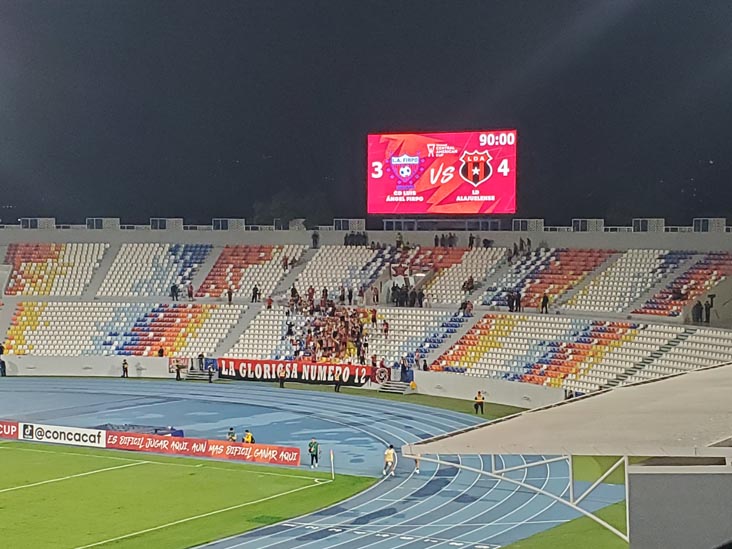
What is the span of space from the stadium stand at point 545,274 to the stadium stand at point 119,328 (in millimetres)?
11378

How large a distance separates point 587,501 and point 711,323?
54.7 ft

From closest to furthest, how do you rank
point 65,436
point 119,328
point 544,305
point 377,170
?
point 65,436, point 544,305, point 377,170, point 119,328

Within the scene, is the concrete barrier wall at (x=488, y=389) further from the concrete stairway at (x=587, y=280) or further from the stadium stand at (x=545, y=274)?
the concrete stairway at (x=587, y=280)

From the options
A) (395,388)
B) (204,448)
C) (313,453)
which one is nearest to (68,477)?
(204,448)

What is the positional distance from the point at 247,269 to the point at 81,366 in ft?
29.8

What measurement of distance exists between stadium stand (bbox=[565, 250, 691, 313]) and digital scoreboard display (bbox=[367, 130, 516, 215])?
4.79 m

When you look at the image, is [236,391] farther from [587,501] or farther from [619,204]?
[619,204]

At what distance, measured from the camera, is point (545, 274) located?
156 feet

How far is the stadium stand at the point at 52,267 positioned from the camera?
5541 centimetres

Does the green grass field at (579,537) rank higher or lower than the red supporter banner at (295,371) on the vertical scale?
lower

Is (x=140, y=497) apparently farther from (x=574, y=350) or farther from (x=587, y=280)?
(x=587, y=280)

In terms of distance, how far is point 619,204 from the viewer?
81625mm

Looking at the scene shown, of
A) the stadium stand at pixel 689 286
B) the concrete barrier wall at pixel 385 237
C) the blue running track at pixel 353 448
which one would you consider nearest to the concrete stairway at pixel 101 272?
the concrete barrier wall at pixel 385 237

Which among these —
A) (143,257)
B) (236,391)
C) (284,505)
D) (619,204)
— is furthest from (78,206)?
(284,505)
